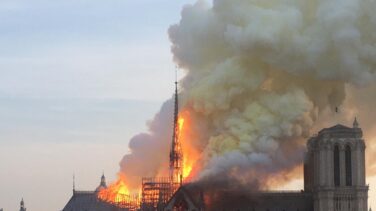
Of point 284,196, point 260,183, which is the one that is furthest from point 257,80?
point 284,196

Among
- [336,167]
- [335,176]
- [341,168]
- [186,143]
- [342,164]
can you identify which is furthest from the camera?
[336,167]

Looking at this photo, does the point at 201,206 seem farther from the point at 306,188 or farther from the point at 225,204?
the point at 306,188

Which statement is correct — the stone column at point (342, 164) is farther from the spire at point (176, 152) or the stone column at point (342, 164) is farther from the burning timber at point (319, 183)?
the spire at point (176, 152)

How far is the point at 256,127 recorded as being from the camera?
463 feet

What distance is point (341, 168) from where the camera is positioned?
6294 inches

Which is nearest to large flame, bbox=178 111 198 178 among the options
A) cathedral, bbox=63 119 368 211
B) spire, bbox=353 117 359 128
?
cathedral, bbox=63 119 368 211

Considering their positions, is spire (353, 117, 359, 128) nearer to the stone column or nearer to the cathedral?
the cathedral

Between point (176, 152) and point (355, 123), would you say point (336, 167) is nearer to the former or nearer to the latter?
point (355, 123)

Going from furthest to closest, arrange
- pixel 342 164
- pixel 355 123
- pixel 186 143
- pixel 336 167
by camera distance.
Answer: pixel 336 167 < pixel 355 123 < pixel 342 164 < pixel 186 143

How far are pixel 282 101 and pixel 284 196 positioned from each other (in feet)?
107

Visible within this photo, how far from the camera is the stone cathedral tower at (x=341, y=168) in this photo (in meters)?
159

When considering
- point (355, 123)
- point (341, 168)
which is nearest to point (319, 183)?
point (341, 168)

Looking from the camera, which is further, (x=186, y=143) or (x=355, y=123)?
(x=355, y=123)

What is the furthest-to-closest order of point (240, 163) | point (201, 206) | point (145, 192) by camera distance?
point (145, 192), point (201, 206), point (240, 163)
